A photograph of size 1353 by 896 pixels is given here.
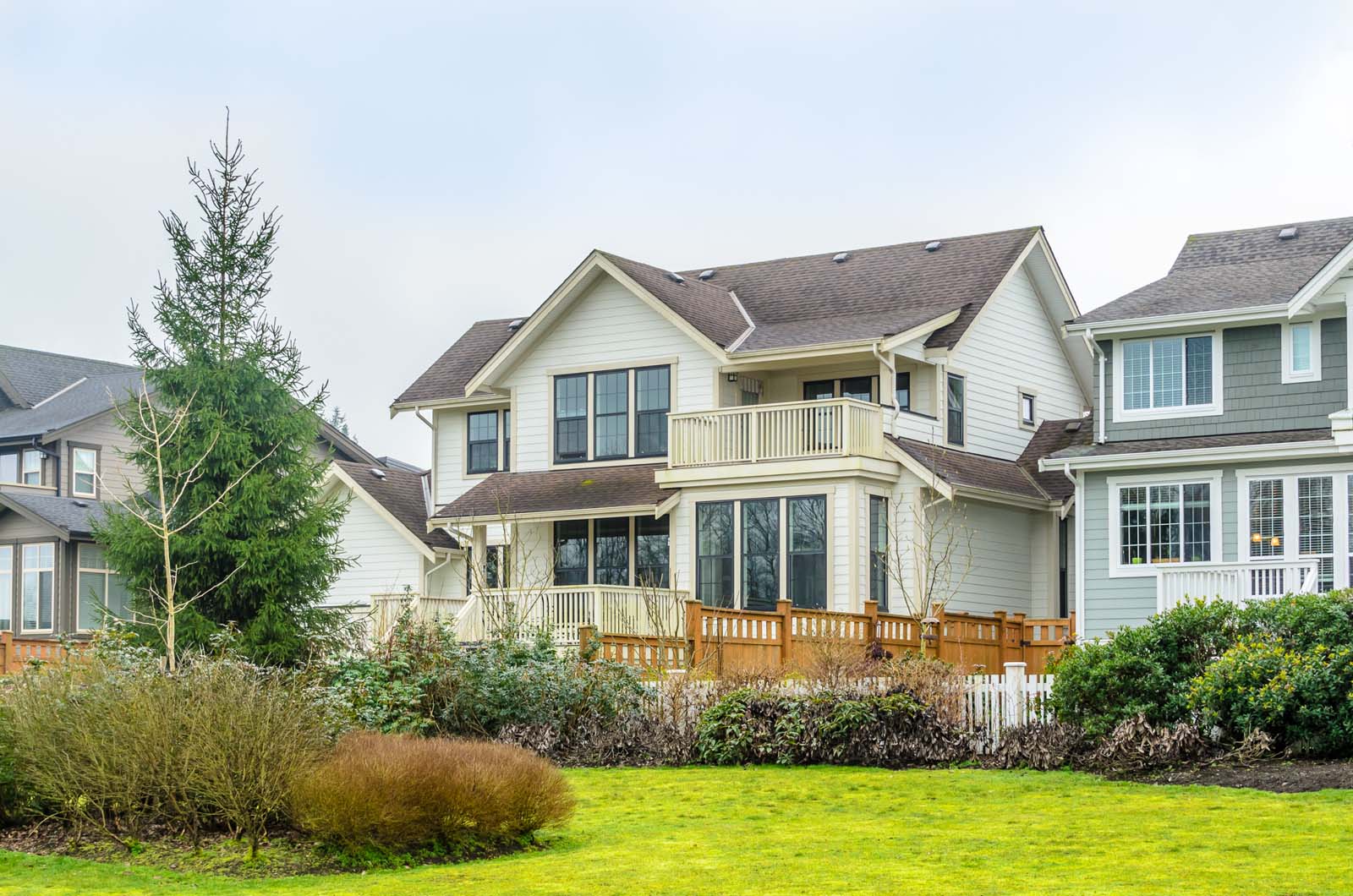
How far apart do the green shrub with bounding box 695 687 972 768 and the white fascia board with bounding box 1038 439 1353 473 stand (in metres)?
10.1

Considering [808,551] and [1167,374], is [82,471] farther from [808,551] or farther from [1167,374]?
[1167,374]

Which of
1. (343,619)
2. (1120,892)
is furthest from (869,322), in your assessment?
(1120,892)

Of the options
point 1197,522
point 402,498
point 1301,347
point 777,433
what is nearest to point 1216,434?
point 1197,522

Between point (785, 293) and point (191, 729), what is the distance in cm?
2267

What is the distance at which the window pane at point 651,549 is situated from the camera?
3175 cm

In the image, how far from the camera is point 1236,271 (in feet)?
95.6

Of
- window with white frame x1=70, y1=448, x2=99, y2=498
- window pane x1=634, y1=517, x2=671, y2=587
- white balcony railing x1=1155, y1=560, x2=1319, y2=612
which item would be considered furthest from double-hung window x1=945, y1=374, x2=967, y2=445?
window with white frame x1=70, y1=448, x2=99, y2=498

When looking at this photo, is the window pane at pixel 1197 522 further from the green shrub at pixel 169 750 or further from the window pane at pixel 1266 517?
the green shrub at pixel 169 750

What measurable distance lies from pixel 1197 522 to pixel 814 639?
6.71 metres

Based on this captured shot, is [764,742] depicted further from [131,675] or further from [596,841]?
[131,675]

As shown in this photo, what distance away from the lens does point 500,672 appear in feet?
66.1

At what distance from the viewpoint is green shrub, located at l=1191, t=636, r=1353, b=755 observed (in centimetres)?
1614

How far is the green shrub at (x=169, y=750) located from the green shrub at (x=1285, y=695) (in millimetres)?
8304

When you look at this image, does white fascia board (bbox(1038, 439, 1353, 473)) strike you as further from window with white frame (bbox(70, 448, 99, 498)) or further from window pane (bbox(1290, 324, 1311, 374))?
window with white frame (bbox(70, 448, 99, 498))
